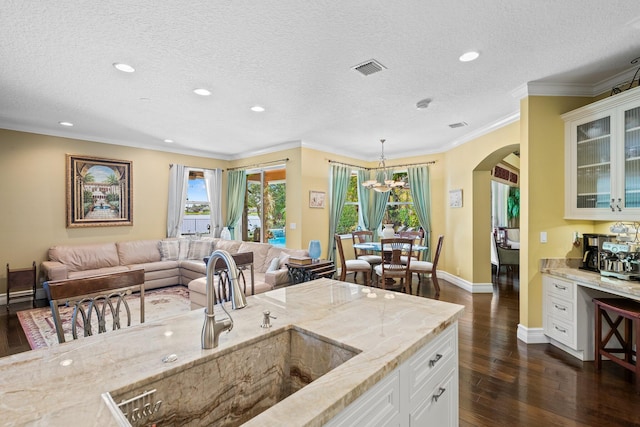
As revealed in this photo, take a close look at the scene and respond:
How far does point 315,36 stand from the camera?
2322 mm

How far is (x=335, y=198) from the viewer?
20.7ft

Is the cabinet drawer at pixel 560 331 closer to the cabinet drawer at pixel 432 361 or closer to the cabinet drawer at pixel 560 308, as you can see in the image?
the cabinet drawer at pixel 560 308

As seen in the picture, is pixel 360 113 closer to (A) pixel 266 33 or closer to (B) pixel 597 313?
(A) pixel 266 33

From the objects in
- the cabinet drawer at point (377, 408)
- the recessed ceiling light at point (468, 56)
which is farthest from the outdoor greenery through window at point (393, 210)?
the cabinet drawer at point (377, 408)

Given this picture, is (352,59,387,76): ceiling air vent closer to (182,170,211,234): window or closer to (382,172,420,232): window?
(382,172,420,232): window

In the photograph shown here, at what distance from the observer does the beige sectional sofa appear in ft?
14.2

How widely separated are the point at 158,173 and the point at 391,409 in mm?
6468

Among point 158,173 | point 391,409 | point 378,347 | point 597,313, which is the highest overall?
point 158,173

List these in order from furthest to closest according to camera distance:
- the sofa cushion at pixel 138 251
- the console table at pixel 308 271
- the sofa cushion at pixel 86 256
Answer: the sofa cushion at pixel 138 251 → the sofa cushion at pixel 86 256 → the console table at pixel 308 271

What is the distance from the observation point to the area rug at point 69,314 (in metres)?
3.41

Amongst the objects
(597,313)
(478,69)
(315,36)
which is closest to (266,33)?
(315,36)

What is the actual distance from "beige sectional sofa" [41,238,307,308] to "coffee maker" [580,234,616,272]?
128 inches

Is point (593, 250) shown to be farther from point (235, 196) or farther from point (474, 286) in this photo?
point (235, 196)

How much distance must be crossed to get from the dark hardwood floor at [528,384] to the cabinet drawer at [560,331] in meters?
0.15
